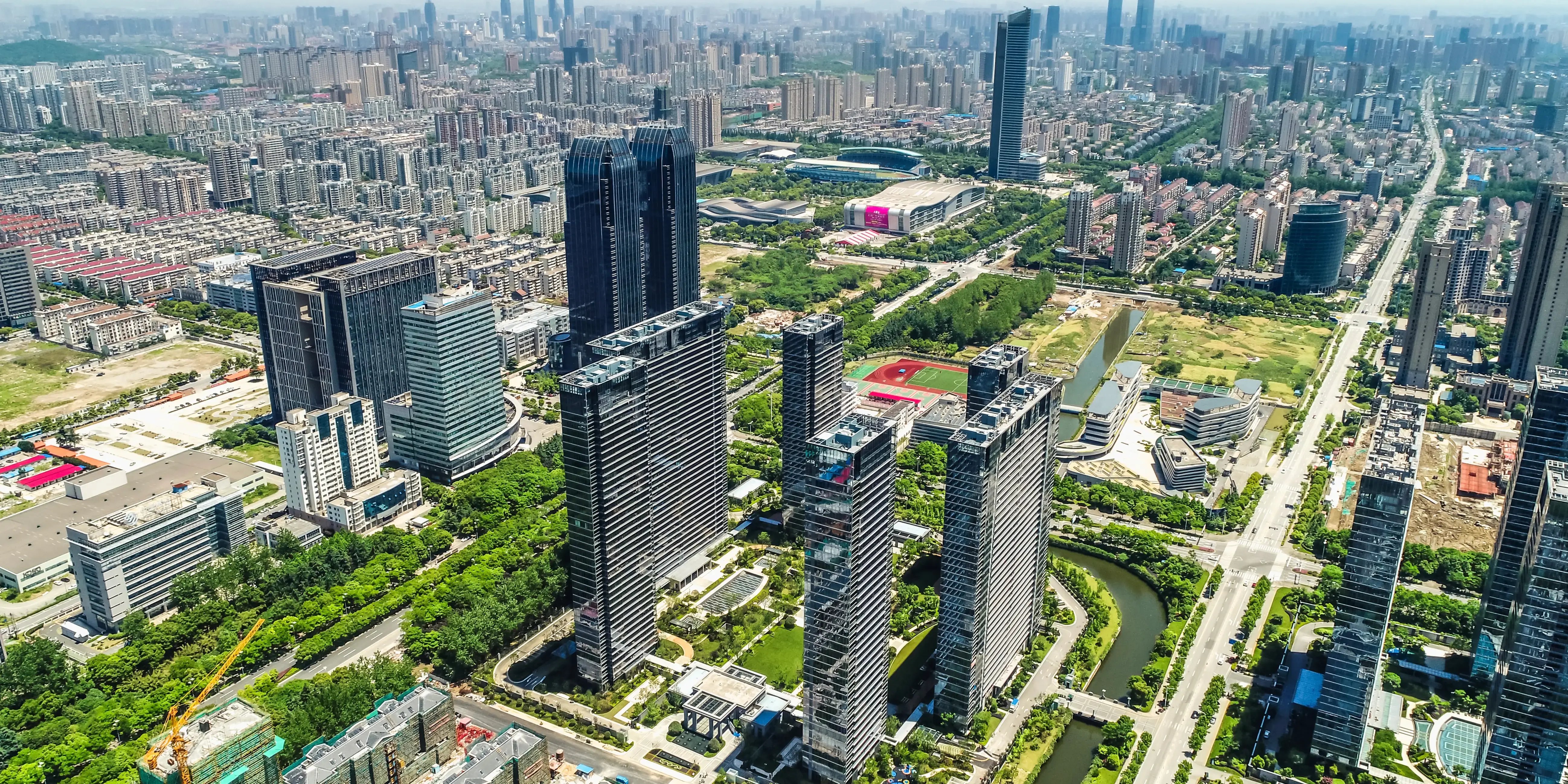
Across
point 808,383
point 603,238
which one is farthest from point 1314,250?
point 603,238

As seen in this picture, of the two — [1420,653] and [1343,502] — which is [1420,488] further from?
[1420,653]

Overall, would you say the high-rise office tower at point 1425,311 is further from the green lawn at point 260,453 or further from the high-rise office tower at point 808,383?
the green lawn at point 260,453

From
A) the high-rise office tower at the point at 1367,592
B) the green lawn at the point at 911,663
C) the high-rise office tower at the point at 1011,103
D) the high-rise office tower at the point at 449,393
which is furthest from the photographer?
the high-rise office tower at the point at 1011,103

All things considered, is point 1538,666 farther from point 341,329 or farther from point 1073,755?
point 341,329

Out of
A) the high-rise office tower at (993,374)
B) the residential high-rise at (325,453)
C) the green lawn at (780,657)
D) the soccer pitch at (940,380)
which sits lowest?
the green lawn at (780,657)

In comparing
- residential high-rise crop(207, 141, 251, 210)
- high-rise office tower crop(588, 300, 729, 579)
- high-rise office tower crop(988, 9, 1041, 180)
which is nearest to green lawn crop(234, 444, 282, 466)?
high-rise office tower crop(588, 300, 729, 579)

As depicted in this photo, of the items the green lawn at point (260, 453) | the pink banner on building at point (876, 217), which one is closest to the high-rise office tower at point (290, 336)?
the green lawn at point (260, 453)

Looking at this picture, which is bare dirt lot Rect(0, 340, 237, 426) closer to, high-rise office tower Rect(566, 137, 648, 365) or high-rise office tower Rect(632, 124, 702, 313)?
high-rise office tower Rect(566, 137, 648, 365)

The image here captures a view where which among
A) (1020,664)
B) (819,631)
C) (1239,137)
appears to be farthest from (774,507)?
(1239,137)

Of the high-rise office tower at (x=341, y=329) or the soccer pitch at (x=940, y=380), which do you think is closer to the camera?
the high-rise office tower at (x=341, y=329)
